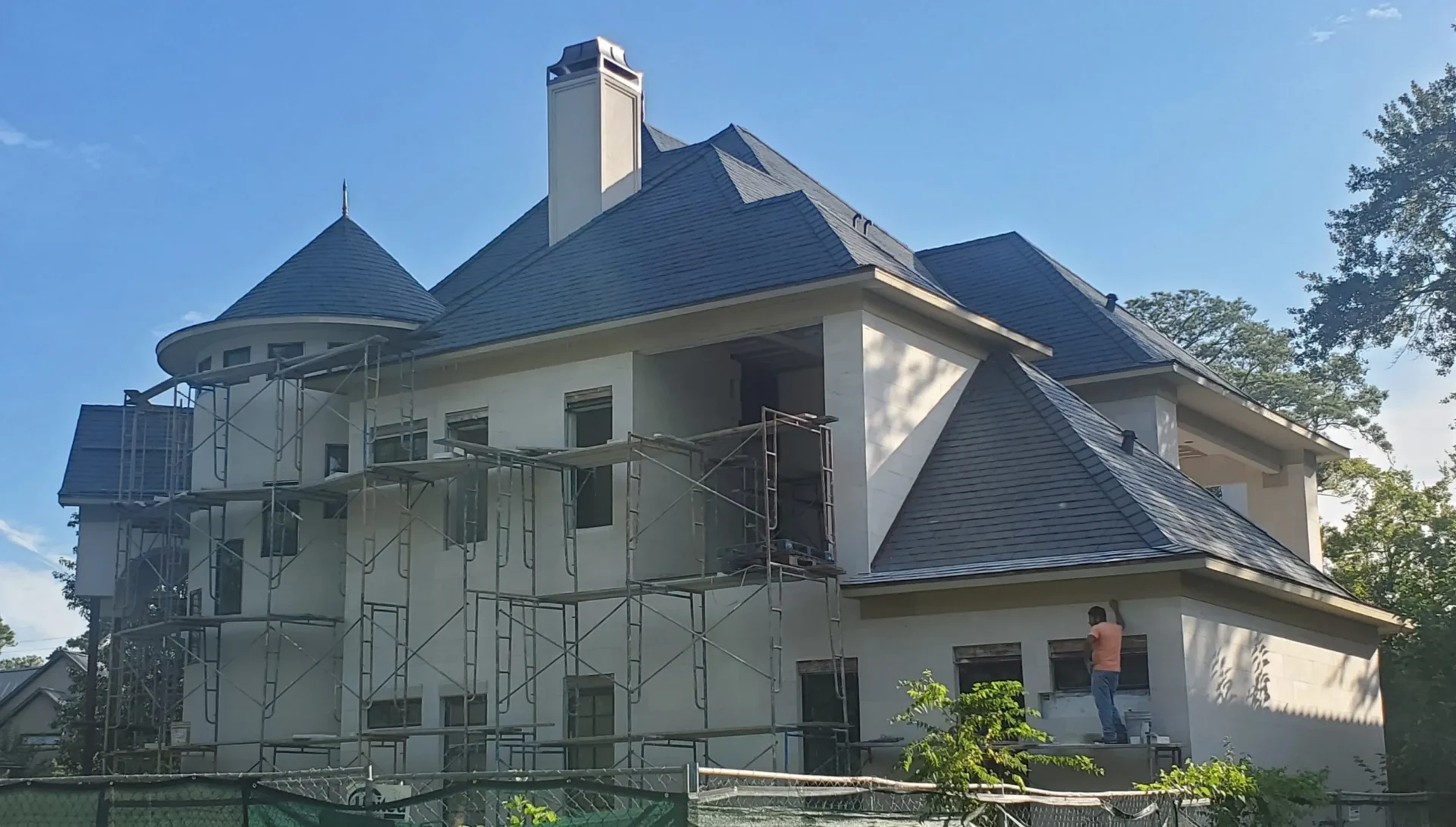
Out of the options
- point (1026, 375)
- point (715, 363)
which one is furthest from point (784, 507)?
point (1026, 375)

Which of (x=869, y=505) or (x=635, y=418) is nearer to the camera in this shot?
(x=869, y=505)

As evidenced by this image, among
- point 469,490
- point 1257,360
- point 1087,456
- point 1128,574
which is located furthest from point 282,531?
point 1257,360

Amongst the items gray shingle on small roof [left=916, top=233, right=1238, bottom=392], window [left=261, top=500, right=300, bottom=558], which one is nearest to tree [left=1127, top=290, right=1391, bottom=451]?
gray shingle on small roof [left=916, top=233, right=1238, bottom=392]

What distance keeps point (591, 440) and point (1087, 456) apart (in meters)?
7.17

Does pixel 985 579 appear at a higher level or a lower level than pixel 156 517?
lower

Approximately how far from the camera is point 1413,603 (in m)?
27.1

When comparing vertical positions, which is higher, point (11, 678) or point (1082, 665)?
point (11, 678)

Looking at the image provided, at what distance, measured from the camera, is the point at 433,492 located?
83.7 ft

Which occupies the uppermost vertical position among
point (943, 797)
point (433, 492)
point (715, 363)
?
point (715, 363)

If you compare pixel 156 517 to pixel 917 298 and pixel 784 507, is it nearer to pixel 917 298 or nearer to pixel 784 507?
pixel 784 507

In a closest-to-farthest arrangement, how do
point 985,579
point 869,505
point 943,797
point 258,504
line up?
point 943,797
point 985,579
point 869,505
point 258,504

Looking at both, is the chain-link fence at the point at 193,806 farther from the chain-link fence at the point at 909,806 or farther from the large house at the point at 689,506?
the large house at the point at 689,506

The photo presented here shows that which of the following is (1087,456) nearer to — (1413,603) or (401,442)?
(1413,603)

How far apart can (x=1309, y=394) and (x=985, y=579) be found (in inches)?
1555
